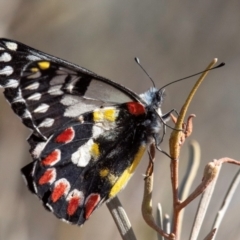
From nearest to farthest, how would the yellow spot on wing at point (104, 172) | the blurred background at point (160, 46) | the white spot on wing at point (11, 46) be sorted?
1. the white spot on wing at point (11, 46)
2. the yellow spot on wing at point (104, 172)
3. the blurred background at point (160, 46)

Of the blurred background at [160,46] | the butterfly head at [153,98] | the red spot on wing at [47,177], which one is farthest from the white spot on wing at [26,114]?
the blurred background at [160,46]

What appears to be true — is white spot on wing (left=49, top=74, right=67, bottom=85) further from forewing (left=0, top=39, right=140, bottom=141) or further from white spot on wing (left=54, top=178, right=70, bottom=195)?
white spot on wing (left=54, top=178, right=70, bottom=195)

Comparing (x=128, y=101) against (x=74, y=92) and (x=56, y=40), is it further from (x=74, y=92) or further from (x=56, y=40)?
(x=56, y=40)

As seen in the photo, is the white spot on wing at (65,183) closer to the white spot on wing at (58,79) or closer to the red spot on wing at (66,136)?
the red spot on wing at (66,136)

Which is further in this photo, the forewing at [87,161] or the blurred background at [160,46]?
the blurred background at [160,46]

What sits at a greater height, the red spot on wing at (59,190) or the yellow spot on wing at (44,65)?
the yellow spot on wing at (44,65)

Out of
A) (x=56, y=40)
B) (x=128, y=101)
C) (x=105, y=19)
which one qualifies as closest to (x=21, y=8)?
(x=56, y=40)

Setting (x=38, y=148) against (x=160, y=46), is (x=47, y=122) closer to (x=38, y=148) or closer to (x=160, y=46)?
(x=38, y=148)

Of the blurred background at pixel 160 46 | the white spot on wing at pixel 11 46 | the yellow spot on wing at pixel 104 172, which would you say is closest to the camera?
the white spot on wing at pixel 11 46
